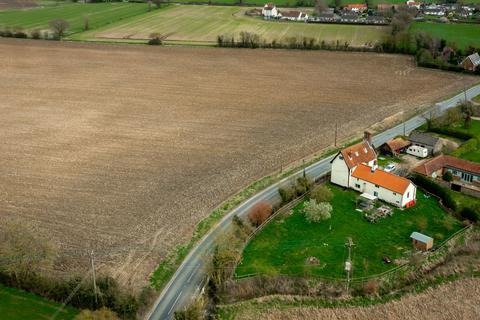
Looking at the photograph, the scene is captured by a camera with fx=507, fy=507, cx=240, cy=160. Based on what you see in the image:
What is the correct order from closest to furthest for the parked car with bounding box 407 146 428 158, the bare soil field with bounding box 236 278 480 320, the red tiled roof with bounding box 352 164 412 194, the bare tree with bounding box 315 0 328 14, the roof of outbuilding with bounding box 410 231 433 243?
1. the bare soil field with bounding box 236 278 480 320
2. the roof of outbuilding with bounding box 410 231 433 243
3. the red tiled roof with bounding box 352 164 412 194
4. the parked car with bounding box 407 146 428 158
5. the bare tree with bounding box 315 0 328 14

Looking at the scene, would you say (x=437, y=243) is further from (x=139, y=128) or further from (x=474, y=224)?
(x=139, y=128)

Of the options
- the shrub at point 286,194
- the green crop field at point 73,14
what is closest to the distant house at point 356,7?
the green crop field at point 73,14

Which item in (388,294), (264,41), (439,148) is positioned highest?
(264,41)

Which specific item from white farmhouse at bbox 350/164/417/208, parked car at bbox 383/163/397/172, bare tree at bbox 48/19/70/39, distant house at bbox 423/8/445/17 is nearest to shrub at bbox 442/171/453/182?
parked car at bbox 383/163/397/172

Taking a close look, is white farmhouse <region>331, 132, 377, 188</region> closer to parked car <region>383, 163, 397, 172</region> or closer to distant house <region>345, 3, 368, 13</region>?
parked car <region>383, 163, 397, 172</region>

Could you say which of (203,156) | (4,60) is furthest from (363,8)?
(203,156)

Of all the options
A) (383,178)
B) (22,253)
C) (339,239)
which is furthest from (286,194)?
(22,253)

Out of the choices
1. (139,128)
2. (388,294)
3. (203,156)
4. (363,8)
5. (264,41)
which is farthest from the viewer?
(363,8)
